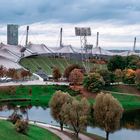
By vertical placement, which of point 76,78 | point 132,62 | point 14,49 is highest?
point 14,49

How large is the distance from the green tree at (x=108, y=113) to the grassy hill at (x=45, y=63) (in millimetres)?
77819

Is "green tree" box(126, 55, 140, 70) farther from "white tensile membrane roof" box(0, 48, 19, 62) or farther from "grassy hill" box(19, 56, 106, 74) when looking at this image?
"white tensile membrane roof" box(0, 48, 19, 62)

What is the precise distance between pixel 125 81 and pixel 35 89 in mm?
21117

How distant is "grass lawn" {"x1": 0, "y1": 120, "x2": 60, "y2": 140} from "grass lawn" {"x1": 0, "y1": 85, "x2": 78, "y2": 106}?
3679cm

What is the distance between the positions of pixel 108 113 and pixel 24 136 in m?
10.3

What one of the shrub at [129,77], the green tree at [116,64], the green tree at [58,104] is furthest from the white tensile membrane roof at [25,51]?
the green tree at [58,104]

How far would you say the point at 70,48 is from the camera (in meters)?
180

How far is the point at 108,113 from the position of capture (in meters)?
51.2

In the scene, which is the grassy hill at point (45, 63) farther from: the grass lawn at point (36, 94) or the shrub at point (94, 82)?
the shrub at point (94, 82)

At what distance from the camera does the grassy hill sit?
13586cm

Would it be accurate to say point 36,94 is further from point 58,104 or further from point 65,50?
point 65,50

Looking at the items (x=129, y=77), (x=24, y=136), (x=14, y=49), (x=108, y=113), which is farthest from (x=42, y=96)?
(x=14, y=49)

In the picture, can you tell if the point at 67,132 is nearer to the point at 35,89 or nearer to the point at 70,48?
the point at 35,89

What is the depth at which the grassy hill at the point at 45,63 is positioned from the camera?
5349 inches
